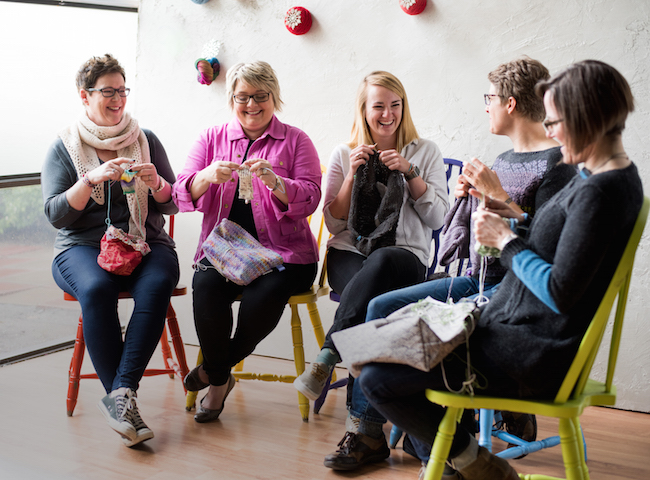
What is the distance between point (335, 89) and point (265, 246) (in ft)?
3.15

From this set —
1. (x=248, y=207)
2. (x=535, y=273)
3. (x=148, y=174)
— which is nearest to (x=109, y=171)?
(x=148, y=174)

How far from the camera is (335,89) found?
304 cm

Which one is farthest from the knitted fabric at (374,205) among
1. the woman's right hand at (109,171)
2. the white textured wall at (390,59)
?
the woman's right hand at (109,171)

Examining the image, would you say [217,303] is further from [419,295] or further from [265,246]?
[419,295]

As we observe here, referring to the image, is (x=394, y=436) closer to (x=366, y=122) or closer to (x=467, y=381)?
(x=467, y=381)

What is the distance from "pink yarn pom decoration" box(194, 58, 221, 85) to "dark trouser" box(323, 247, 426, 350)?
4.73 feet

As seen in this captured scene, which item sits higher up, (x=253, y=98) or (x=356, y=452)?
(x=253, y=98)

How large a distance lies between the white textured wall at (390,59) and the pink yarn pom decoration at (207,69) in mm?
47

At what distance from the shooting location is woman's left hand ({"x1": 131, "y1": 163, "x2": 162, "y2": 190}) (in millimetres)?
2447

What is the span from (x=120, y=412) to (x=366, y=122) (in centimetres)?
146

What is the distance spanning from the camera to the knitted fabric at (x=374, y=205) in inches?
93.6

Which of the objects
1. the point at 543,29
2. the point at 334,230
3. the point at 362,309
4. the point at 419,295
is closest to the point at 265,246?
the point at 334,230

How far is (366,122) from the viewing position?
2.55 meters

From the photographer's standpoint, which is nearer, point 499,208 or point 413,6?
point 499,208
